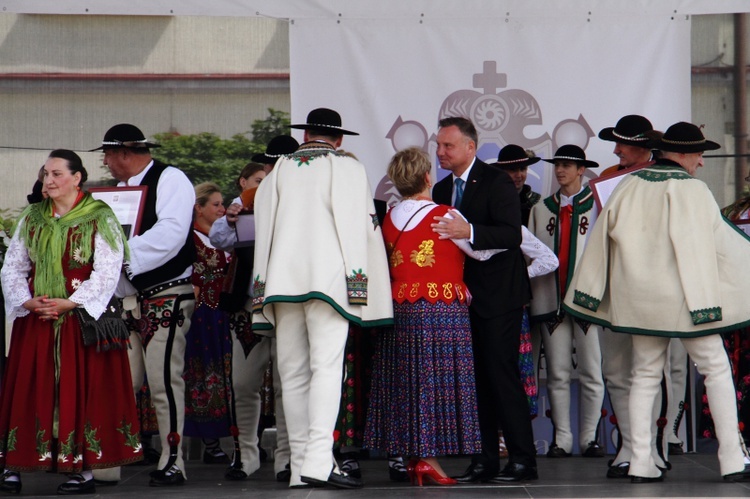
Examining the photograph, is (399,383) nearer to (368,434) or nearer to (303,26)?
(368,434)

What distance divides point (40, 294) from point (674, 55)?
408 centimetres

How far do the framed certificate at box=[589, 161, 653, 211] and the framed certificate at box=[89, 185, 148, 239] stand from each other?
2.27m

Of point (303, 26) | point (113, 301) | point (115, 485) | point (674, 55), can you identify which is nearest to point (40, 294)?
point (113, 301)

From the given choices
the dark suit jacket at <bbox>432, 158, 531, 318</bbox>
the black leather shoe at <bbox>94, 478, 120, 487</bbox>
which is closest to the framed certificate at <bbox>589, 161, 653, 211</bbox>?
the dark suit jacket at <bbox>432, 158, 531, 318</bbox>

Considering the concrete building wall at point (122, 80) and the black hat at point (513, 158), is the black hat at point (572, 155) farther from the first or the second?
the concrete building wall at point (122, 80)

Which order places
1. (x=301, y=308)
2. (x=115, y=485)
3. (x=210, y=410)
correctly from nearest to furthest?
1. (x=301, y=308)
2. (x=115, y=485)
3. (x=210, y=410)

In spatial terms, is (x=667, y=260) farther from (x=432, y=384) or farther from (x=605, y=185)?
(x=432, y=384)

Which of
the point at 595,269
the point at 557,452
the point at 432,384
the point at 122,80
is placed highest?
the point at 122,80

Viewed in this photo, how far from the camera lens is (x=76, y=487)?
5562mm

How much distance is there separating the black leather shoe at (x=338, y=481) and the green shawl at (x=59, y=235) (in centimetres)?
142

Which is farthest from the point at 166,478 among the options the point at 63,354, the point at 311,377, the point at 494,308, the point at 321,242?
the point at 494,308

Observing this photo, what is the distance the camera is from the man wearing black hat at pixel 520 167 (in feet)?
22.8

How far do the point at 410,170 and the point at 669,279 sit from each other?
1.28 m

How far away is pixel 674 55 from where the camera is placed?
7.33 metres
